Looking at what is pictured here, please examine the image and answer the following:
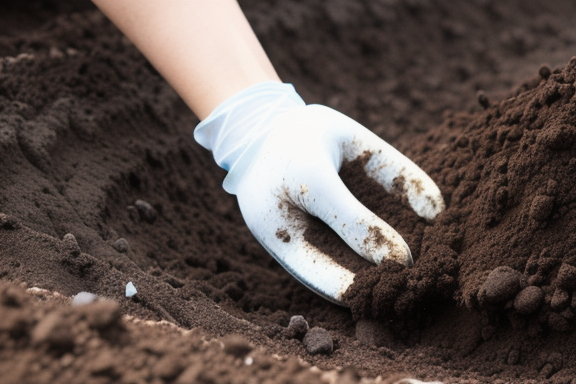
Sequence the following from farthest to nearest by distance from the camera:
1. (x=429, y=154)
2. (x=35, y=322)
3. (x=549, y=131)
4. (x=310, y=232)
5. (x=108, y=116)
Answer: (x=108, y=116) → (x=429, y=154) → (x=310, y=232) → (x=549, y=131) → (x=35, y=322)

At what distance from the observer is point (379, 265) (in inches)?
70.2

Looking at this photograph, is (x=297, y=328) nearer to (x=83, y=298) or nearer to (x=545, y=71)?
(x=83, y=298)

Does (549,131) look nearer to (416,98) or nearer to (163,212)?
(163,212)

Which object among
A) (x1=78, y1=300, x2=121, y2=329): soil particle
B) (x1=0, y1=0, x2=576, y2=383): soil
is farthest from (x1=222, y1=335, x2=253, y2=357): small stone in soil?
(x1=78, y1=300, x2=121, y2=329): soil particle

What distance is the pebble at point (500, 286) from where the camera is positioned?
1.59 metres

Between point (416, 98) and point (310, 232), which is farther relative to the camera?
point (416, 98)

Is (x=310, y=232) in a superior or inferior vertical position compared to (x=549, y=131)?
inferior

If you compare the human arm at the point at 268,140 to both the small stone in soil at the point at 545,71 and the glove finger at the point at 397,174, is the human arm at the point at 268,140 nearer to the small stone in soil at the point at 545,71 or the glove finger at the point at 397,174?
the glove finger at the point at 397,174

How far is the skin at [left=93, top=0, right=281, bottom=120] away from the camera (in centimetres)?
206

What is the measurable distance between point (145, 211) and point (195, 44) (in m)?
0.67

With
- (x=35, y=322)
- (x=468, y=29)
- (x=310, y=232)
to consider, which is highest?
(x=468, y=29)

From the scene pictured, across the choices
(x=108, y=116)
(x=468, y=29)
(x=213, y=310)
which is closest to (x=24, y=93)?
(x=108, y=116)

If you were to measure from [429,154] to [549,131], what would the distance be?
0.63 metres

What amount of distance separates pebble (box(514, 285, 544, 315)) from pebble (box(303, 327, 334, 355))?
1.69 feet
